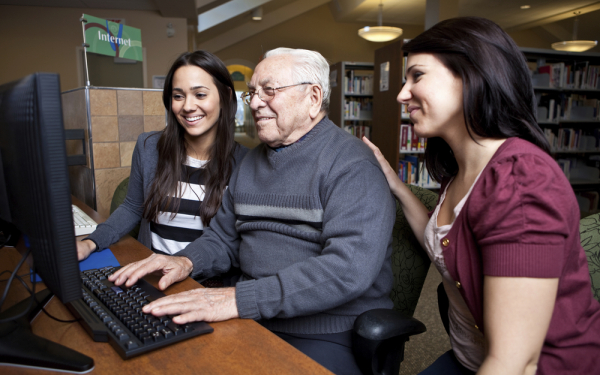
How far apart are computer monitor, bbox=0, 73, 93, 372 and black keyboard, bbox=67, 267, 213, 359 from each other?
0.21 feet

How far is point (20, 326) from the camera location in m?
0.74

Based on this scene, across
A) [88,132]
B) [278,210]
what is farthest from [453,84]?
[88,132]

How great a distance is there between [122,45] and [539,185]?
2.34 meters

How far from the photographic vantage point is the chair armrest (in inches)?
35.4

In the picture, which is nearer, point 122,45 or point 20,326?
point 20,326

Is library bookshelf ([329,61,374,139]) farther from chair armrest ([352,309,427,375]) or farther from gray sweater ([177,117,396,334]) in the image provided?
chair armrest ([352,309,427,375])

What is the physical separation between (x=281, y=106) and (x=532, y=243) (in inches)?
30.3

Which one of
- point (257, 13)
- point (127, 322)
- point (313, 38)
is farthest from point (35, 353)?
point (313, 38)

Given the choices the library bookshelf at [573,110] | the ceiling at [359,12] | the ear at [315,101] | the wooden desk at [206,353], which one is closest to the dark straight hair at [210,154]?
the ear at [315,101]

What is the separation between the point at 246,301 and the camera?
879 millimetres

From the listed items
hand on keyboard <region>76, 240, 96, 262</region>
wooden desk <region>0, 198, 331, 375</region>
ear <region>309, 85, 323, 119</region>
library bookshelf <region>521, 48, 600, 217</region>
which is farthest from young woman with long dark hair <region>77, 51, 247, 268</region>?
library bookshelf <region>521, 48, 600, 217</region>

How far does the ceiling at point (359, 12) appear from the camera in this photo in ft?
20.7

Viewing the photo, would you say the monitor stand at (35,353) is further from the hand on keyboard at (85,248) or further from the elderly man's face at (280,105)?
the elderly man's face at (280,105)

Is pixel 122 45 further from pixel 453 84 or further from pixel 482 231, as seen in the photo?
pixel 482 231
